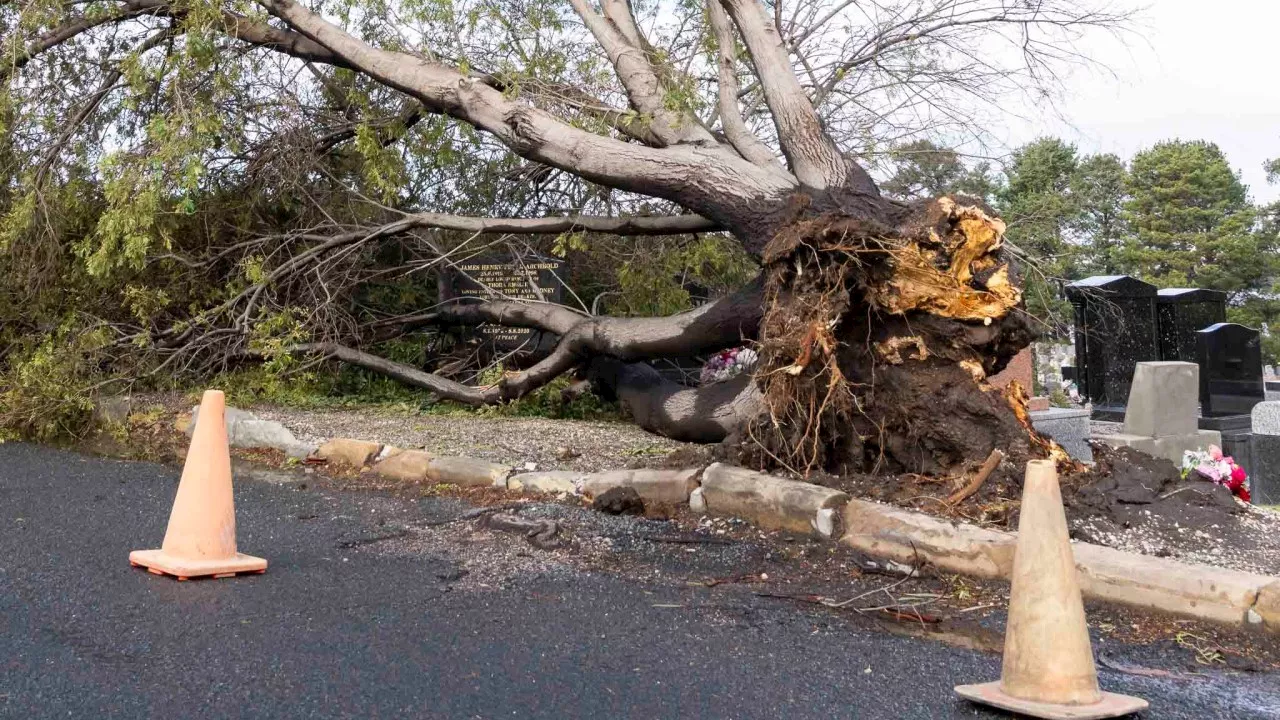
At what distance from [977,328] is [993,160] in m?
4.23

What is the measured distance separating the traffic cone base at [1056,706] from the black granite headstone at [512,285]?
9.24 meters

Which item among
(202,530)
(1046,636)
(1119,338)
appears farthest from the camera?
(1119,338)

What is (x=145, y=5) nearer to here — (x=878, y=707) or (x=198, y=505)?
(x=198, y=505)

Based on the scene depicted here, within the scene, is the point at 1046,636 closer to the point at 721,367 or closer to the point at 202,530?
the point at 202,530

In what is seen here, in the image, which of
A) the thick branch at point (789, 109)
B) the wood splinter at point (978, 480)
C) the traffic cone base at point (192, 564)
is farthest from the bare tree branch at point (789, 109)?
the traffic cone base at point (192, 564)

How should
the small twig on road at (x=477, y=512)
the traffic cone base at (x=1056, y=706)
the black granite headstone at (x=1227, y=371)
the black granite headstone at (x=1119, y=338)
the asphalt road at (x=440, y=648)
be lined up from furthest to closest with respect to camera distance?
the black granite headstone at (x=1119, y=338), the black granite headstone at (x=1227, y=371), the small twig on road at (x=477, y=512), the asphalt road at (x=440, y=648), the traffic cone base at (x=1056, y=706)

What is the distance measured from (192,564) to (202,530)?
0.21 metres

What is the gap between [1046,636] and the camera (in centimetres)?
349

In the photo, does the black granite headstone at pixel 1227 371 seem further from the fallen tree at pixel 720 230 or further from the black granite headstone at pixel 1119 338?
the fallen tree at pixel 720 230

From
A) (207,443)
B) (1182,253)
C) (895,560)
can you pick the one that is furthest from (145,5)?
(1182,253)

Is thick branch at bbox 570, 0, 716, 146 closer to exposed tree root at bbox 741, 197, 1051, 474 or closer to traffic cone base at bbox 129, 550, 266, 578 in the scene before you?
exposed tree root at bbox 741, 197, 1051, 474

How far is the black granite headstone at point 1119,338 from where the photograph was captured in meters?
12.3

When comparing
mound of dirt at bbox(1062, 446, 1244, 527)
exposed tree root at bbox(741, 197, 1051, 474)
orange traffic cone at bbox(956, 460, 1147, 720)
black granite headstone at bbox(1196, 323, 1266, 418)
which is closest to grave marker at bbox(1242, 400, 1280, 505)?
black granite headstone at bbox(1196, 323, 1266, 418)

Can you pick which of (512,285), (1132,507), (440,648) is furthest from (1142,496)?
(512,285)
